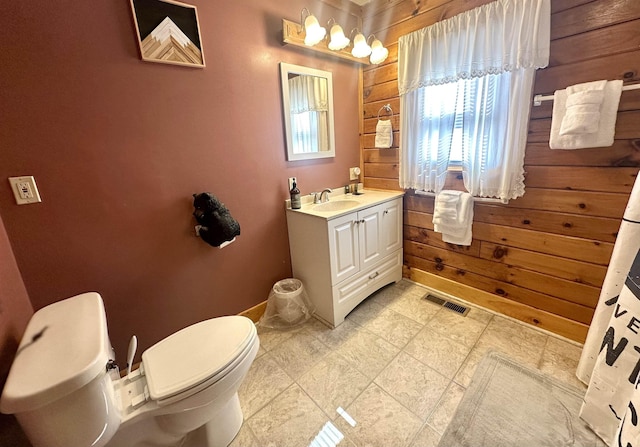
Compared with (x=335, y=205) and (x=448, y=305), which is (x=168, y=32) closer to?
(x=335, y=205)

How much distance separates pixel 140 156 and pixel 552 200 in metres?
2.39

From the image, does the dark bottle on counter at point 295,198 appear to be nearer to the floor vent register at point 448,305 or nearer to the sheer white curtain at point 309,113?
the sheer white curtain at point 309,113

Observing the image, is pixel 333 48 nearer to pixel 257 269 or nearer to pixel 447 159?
pixel 447 159

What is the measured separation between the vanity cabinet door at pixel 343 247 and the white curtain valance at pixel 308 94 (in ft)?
3.03

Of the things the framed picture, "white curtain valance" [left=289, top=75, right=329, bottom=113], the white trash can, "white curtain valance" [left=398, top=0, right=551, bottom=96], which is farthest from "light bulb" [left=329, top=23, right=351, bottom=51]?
the white trash can

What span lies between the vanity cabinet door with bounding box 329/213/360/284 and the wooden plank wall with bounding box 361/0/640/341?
721 millimetres

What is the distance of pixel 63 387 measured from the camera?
2.40ft

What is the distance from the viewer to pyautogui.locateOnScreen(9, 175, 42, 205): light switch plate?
1.15 meters

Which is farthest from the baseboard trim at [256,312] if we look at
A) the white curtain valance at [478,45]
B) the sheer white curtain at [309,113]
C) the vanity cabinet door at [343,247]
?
the white curtain valance at [478,45]

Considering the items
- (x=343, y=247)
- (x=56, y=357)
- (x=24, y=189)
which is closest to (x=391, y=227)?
(x=343, y=247)

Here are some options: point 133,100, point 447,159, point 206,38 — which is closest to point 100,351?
point 133,100

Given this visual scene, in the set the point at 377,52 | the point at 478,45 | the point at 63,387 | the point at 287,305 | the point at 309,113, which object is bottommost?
the point at 287,305

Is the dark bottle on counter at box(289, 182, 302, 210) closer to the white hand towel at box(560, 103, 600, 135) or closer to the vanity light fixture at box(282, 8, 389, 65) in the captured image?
the vanity light fixture at box(282, 8, 389, 65)

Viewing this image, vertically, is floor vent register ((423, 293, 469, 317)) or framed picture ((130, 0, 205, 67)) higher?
framed picture ((130, 0, 205, 67))
